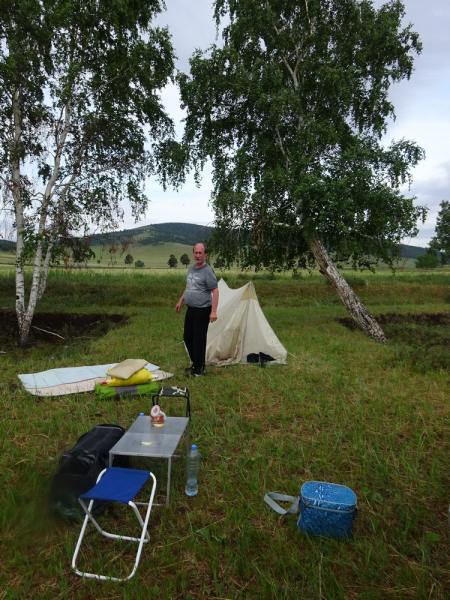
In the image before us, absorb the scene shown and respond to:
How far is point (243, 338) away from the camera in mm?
7566

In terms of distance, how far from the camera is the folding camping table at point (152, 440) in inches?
122

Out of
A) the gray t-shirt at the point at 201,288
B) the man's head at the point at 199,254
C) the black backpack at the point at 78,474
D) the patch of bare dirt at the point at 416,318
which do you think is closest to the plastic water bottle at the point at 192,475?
the black backpack at the point at 78,474

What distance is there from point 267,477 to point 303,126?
34.2 feet

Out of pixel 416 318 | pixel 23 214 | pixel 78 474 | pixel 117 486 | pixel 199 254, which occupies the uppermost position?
pixel 23 214

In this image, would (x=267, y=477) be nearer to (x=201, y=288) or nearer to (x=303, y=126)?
(x=201, y=288)

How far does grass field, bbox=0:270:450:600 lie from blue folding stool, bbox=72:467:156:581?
99 mm

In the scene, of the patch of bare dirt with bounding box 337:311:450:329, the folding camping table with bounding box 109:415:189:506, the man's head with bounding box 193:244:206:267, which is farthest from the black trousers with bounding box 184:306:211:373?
the patch of bare dirt with bounding box 337:311:450:329

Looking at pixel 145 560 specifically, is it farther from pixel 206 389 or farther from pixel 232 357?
pixel 232 357

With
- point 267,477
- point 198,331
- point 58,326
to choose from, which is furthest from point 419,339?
point 58,326

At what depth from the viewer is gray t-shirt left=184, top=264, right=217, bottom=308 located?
6340mm

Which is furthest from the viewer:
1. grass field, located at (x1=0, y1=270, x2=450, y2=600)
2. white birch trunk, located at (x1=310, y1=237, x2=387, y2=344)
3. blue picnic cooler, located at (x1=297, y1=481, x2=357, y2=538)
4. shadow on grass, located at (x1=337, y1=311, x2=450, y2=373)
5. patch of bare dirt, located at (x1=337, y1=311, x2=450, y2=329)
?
patch of bare dirt, located at (x1=337, y1=311, x2=450, y2=329)

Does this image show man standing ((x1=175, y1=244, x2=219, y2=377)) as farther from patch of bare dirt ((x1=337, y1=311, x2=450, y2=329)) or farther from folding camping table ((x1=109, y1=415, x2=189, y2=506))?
patch of bare dirt ((x1=337, y1=311, x2=450, y2=329))

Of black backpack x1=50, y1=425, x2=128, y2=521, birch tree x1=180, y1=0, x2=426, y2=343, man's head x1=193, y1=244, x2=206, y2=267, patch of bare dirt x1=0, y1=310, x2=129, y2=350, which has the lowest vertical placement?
patch of bare dirt x1=0, y1=310, x2=129, y2=350

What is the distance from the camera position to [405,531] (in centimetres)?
268
